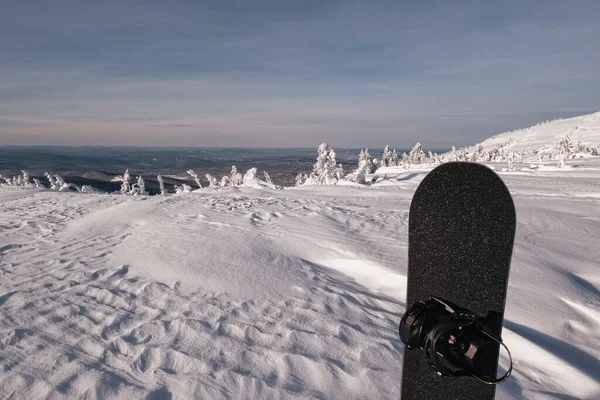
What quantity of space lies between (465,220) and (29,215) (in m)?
10.9

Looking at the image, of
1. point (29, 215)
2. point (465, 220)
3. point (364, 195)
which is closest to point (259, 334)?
point (465, 220)

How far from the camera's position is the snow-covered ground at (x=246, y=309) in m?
2.60

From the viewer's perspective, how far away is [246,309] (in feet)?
12.1

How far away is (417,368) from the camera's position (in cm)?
229

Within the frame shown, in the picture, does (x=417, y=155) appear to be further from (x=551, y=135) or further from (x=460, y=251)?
(x=460, y=251)

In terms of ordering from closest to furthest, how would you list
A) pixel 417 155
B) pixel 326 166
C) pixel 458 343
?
pixel 458 343
pixel 326 166
pixel 417 155

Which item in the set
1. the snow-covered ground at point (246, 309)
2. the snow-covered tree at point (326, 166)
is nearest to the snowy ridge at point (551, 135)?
the snow-covered tree at point (326, 166)

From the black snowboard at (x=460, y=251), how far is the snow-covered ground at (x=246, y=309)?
1.47 ft

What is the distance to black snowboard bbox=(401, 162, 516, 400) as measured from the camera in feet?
7.10

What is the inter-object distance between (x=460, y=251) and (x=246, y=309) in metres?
2.42

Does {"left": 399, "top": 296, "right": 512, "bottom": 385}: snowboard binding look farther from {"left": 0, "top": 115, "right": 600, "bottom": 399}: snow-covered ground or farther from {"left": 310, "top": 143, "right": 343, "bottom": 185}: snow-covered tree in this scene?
{"left": 310, "top": 143, "right": 343, "bottom": 185}: snow-covered tree

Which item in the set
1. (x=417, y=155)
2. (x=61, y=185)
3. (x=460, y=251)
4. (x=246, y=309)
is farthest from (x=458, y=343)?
(x=417, y=155)

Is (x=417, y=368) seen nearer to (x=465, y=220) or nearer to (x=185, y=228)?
(x=465, y=220)

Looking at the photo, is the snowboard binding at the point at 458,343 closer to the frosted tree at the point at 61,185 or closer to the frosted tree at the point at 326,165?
the frosted tree at the point at 61,185
